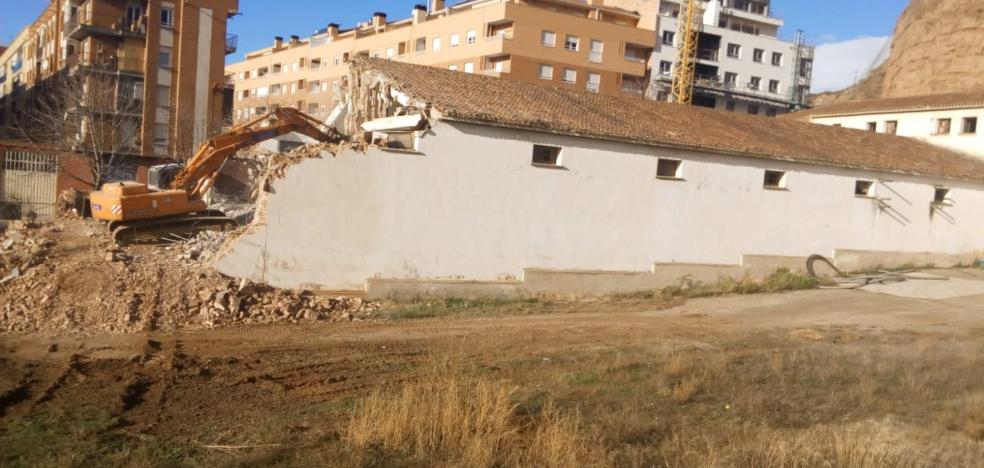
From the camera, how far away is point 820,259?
70.2 ft

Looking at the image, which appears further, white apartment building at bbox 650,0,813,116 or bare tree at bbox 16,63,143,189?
white apartment building at bbox 650,0,813,116

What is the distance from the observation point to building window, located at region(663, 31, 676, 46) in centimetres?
6147

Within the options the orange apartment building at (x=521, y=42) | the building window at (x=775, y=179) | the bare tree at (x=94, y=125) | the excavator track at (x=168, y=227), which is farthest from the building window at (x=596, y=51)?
the excavator track at (x=168, y=227)

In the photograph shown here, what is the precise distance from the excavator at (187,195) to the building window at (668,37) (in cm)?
4840

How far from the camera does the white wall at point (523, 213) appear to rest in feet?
48.4

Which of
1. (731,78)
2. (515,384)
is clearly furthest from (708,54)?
(515,384)

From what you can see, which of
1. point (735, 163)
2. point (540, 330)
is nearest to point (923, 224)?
point (735, 163)

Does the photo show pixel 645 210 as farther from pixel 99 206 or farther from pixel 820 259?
pixel 99 206

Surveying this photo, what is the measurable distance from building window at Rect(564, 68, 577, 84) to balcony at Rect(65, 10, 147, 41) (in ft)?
90.4

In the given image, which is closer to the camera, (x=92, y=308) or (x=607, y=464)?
(x=607, y=464)

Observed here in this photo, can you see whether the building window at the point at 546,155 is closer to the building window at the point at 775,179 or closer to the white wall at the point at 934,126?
the building window at the point at 775,179

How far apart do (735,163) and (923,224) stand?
8153 mm

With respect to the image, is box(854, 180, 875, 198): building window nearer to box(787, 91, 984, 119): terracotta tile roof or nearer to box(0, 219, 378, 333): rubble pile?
box(787, 91, 984, 119): terracotta tile roof

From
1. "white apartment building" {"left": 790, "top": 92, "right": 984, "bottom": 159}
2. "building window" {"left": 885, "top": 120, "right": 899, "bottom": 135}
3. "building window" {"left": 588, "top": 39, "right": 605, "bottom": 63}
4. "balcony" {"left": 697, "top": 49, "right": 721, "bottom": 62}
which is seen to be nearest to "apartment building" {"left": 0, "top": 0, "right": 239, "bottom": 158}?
"building window" {"left": 588, "top": 39, "right": 605, "bottom": 63}
